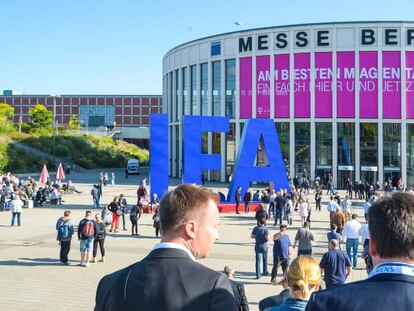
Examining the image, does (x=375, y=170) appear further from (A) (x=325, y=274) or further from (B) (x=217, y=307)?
(B) (x=217, y=307)

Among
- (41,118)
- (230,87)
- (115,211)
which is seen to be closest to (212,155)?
(115,211)

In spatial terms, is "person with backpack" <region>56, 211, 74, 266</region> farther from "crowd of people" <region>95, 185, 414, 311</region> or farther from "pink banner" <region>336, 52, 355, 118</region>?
"pink banner" <region>336, 52, 355, 118</region>

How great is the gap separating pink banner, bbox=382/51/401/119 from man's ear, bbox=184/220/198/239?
163 ft

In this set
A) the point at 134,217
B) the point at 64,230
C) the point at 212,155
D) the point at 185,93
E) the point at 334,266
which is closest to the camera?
the point at 334,266

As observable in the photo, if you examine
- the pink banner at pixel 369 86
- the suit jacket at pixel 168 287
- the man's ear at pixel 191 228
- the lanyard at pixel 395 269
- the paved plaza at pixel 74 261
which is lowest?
the paved plaza at pixel 74 261

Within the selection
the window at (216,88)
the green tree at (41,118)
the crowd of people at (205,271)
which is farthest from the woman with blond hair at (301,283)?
the green tree at (41,118)

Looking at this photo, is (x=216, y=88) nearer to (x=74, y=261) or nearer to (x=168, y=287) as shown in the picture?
(x=74, y=261)

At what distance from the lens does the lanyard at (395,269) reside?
2205 millimetres

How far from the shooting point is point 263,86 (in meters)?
53.0

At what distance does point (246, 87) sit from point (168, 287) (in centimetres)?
5217

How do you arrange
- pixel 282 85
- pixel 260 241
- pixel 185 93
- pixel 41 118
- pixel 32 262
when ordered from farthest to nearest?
pixel 41 118 < pixel 185 93 < pixel 282 85 < pixel 32 262 < pixel 260 241

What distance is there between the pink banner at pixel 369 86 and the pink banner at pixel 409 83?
278 cm

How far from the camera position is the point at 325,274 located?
9.41m

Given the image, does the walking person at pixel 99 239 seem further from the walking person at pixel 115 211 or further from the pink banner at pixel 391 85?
the pink banner at pixel 391 85
